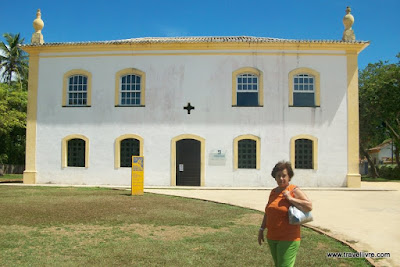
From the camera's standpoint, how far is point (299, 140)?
1717cm

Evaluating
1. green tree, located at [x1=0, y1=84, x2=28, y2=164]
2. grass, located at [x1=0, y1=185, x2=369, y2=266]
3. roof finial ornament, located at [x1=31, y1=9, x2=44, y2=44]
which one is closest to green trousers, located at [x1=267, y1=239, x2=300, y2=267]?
grass, located at [x1=0, y1=185, x2=369, y2=266]

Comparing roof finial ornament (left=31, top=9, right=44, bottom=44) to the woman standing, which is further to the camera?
roof finial ornament (left=31, top=9, right=44, bottom=44)

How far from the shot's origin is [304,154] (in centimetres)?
1712

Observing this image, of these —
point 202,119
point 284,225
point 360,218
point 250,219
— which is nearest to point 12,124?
point 202,119

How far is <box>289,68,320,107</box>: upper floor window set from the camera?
1723 centimetres

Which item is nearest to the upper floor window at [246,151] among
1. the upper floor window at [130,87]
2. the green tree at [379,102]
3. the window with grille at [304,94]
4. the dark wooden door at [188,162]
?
the dark wooden door at [188,162]

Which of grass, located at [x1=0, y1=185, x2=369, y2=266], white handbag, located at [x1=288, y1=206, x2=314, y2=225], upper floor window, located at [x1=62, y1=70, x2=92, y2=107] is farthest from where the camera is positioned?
upper floor window, located at [x1=62, y1=70, x2=92, y2=107]

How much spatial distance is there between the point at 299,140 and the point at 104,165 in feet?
28.7

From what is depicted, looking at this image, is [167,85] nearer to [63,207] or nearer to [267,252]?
[63,207]

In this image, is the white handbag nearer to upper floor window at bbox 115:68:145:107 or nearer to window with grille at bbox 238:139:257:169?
window with grille at bbox 238:139:257:169

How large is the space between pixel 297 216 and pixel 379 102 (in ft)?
76.3

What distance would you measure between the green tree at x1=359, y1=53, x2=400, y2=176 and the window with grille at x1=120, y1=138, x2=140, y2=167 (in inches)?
610

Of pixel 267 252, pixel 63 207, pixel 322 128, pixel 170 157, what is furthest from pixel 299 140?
pixel 267 252

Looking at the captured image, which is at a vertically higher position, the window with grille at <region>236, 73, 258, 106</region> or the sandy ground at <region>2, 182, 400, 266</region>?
the window with grille at <region>236, 73, 258, 106</region>
